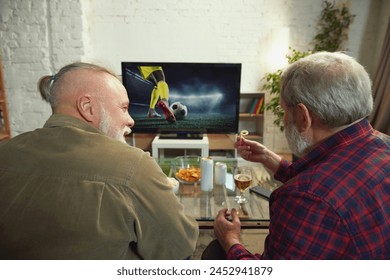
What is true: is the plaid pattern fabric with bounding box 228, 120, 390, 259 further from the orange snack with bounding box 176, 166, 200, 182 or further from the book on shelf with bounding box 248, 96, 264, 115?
the book on shelf with bounding box 248, 96, 264, 115

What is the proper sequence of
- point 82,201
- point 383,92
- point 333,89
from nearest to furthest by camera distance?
point 82,201, point 333,89, point 383,92

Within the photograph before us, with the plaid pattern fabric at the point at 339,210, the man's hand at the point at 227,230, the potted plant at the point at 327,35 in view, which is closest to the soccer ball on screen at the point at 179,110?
the potted plant at the point at 327,35

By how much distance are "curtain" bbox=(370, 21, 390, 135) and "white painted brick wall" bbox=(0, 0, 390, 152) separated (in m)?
0.40

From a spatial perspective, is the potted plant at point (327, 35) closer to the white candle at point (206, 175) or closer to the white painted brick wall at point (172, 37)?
the white painted brick wall at point (172, 37)

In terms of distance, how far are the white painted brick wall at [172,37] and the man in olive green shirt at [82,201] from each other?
283 cm

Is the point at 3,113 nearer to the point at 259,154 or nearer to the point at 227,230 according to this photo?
the point at 259,154

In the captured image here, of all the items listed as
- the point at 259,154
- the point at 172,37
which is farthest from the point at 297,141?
the point at 172,37

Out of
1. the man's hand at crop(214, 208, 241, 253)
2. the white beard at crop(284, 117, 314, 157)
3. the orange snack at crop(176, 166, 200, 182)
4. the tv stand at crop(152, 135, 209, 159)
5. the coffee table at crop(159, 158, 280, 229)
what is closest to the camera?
the white beard at crop(284, 117, 314, 157)

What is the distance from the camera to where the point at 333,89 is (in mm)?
810

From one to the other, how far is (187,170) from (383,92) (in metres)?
2.61

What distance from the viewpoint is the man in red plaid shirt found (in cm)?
71

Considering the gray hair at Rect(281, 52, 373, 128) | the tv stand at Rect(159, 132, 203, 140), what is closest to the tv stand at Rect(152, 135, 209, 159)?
the tv stand at Rect(159, 132, 203, 140)
